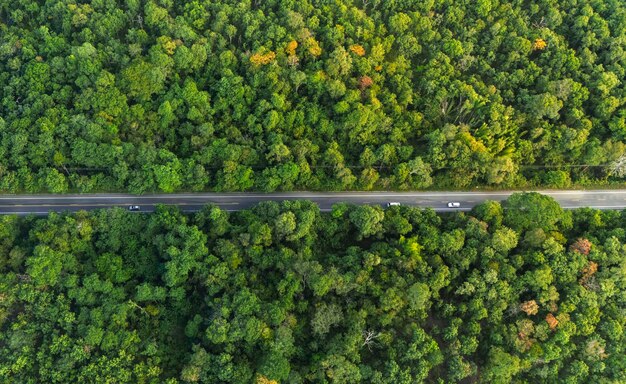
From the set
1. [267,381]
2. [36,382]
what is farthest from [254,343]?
[36,382]

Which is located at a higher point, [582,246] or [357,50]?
[357,50]

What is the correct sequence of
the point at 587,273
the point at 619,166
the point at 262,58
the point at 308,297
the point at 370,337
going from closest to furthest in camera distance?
the point at 370,337, the point at 308,297, the point at 587,273, the point at 262,58, the point at 619,166

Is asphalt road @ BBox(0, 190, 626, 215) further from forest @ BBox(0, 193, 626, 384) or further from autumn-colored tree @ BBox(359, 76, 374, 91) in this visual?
autumn-colored tree @ BBox(359, 76, 374, 91)

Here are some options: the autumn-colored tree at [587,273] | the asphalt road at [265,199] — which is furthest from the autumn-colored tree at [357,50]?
the autumn-colored tree at [587,273]

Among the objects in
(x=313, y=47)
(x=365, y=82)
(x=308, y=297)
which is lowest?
(x=308, y=297)

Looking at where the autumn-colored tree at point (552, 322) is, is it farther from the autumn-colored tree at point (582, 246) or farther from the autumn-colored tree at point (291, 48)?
the autumn-colored tree at point (291, 48)

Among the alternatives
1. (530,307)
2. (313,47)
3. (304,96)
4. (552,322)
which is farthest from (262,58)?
(552,322)

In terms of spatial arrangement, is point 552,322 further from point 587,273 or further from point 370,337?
point 370,337
